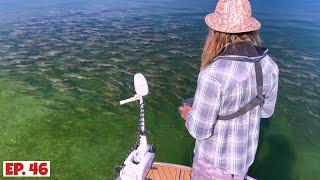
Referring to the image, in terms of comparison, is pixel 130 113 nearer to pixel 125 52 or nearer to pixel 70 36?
pixel 125 52

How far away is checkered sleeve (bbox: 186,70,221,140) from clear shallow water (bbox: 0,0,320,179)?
599 cm

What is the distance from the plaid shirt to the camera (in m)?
4.05

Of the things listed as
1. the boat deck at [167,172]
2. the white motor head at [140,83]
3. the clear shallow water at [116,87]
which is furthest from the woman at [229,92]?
the clear shallow water at [116,87]

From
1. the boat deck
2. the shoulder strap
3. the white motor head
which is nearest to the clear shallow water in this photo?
the boat deck

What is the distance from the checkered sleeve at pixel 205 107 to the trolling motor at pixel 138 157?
2.38m

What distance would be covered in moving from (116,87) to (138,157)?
8655mm

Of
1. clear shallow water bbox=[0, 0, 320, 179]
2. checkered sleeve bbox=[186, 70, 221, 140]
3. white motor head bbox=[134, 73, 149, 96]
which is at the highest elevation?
checkered sleeve bbox=[186, 70, 221, 140]

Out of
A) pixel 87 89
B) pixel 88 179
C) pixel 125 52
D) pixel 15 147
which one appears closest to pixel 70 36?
pixel 125 52

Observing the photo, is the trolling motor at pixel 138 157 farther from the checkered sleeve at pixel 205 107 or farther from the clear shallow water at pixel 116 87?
the clear shallow water at pixel 116 87

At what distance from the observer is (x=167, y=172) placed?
800 centimetres

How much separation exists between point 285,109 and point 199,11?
18545mm

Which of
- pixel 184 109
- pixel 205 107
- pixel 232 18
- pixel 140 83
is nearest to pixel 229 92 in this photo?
pixel 205 107

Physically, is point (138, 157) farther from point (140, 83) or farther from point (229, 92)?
point (229, 92)

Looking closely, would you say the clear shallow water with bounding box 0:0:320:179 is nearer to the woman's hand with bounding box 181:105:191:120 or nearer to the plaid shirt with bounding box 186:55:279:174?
the woman's hand with bounding box 181:105:191:120
